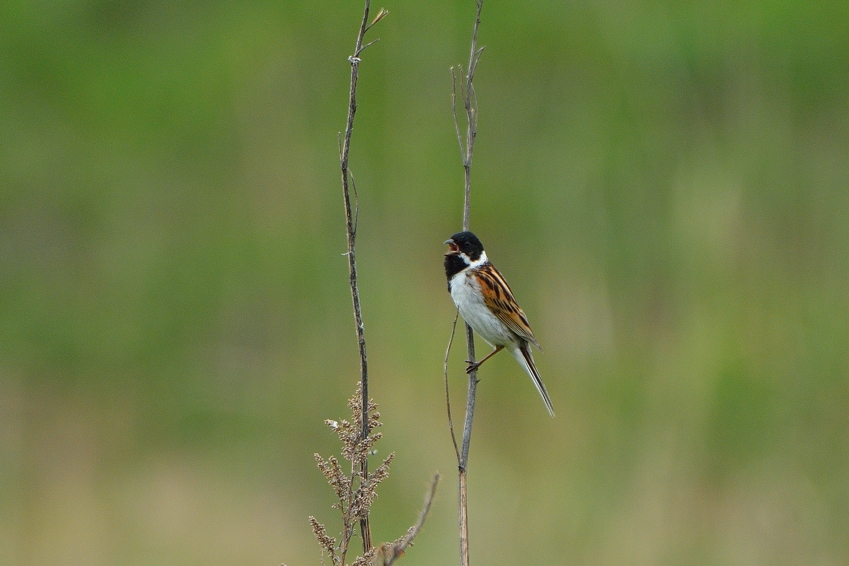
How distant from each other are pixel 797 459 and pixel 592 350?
1.50 metres

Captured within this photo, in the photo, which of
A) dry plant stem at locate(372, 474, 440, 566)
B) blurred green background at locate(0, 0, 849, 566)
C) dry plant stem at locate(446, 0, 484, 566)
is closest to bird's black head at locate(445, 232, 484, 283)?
dry plant stem at locate(446, 0, 484, 566)

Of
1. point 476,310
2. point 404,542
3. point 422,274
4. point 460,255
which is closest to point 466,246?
point 460,255

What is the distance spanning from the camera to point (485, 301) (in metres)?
4.29

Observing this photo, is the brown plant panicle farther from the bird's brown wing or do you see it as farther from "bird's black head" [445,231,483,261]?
the bird's brown wing

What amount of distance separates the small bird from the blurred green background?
188cm

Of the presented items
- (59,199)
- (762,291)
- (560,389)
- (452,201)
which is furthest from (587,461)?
(59,199)

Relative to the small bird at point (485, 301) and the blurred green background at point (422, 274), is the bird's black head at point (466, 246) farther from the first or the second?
the blurred green background at point (422, 274)

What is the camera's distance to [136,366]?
727 centimetres

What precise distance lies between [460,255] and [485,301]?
0.81 ft

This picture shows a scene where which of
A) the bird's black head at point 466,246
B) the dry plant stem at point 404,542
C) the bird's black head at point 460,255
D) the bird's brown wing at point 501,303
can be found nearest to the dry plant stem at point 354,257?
the dry plant stem at point 404,542

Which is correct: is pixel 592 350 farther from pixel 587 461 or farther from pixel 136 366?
pixel 136 366

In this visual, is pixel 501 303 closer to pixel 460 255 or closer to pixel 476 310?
pixel 476 310

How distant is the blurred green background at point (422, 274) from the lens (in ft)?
20.0

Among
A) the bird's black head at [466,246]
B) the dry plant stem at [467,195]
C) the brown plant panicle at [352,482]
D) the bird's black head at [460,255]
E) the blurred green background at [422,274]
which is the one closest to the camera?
the brown plant panicle at [352,482]
